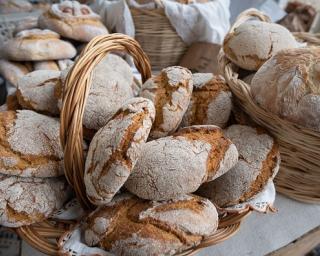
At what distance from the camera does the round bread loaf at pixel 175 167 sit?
576 mm

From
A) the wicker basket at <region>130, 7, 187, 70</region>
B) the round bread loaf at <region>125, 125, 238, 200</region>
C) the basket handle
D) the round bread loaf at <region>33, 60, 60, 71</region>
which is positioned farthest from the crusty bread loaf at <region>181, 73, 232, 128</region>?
the wicker basket at <region>130, 7, 187, 70</region>

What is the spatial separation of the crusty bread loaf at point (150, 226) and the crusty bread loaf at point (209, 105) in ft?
0.77

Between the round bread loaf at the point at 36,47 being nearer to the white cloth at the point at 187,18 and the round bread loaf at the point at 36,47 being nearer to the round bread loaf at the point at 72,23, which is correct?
the round bread loaf at the point at 72,23

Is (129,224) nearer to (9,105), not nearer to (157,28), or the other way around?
(9,105)

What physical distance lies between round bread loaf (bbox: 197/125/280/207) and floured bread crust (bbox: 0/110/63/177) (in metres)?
0.33

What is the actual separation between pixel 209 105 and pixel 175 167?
252 millimetres

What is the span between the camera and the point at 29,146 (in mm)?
638

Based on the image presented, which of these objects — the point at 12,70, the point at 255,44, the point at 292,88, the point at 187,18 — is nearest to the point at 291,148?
the point at 292,88

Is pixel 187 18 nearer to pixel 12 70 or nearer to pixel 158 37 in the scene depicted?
pixel 158 37

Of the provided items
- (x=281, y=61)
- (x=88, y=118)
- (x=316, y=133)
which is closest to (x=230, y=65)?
(x=281, y=61)

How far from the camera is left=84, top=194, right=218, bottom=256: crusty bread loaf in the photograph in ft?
1.77

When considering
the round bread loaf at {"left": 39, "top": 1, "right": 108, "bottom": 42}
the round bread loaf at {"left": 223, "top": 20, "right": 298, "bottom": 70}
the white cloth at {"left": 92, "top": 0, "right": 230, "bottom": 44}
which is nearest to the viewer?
the round bread loaf at {"left": 223, "top": 20, "right": 298, "bottom": 70}

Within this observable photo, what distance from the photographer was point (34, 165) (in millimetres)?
622

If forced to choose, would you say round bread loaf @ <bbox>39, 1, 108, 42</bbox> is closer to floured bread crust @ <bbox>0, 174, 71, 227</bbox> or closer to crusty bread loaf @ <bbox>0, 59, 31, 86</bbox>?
crusty bread loaf @ <bbox>0, 59, 31, 86</bbox>
